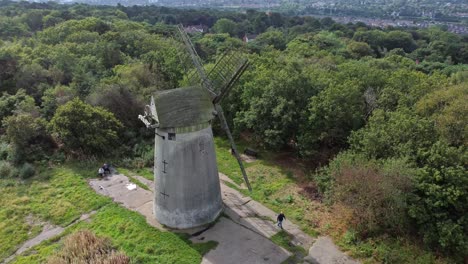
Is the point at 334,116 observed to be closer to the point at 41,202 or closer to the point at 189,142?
the point at 189,142

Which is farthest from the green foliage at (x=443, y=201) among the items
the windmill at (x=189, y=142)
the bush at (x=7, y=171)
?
the bush at (x=7, y=171)

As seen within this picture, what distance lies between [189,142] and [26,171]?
50.3ft

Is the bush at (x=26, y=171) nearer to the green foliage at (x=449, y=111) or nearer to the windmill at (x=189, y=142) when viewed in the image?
the windmill at (x=189, y=142)

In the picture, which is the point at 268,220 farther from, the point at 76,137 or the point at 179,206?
the point at 76,137

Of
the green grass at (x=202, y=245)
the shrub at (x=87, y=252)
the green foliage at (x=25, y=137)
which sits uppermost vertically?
the green foliage at (x=25, y=137)

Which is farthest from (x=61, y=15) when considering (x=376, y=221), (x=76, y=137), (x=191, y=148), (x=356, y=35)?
(x=376, y=221)

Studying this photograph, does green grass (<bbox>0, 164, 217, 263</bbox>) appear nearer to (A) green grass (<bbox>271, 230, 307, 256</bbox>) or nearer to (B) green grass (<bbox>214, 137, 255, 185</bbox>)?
(A) green grass (<bbox>271, 230, 307, 256</bbox>)

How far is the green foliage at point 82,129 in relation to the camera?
2680 centimetres

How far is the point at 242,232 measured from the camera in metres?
19.2

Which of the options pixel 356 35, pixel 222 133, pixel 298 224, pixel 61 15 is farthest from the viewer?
pixel 356 35

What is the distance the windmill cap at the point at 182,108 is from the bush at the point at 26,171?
14.4 meters

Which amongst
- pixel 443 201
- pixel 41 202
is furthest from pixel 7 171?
pixel 443 201

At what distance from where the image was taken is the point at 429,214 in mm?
17188

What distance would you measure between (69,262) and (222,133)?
19.2 meters
